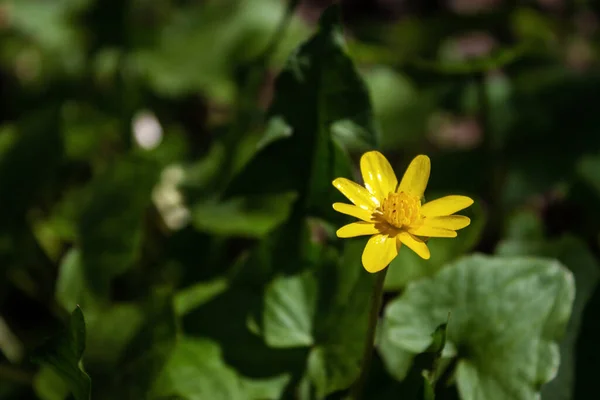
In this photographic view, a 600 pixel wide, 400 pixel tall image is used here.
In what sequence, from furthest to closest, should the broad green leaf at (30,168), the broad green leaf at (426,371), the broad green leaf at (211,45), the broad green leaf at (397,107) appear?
the broad green leaf at (211,45), the broad green leaf at (397,107), the broad green leaf at (30,168), the broad green leaf at (426,371)

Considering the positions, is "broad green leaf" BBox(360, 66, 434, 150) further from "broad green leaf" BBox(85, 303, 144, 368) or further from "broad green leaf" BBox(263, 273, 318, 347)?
"broad green leaf" BBox(85, 303, 144, 368)

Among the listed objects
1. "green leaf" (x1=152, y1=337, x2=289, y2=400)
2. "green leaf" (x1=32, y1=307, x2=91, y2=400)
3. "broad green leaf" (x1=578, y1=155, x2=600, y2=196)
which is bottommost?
"green leaf" (x1=152, y1=337, x2=289, y2=400)

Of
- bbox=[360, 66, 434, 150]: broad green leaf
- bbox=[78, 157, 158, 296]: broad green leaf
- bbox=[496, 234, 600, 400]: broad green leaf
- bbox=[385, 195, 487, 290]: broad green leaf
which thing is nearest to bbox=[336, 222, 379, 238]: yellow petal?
bbox=[385, 195, 487, 290]: broad green leaf

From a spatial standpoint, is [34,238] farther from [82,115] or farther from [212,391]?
[212,391]

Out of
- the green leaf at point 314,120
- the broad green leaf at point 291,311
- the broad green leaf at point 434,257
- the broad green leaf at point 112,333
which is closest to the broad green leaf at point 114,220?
the broad green leaf at point 112,333

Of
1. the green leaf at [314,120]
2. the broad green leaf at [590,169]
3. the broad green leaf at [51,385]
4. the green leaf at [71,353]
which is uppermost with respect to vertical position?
the green leaf at [314,120]

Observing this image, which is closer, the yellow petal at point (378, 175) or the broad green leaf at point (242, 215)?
the yellow petal at point (378, 175)

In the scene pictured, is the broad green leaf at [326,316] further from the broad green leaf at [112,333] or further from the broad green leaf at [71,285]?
the broad green leaf at [71,285]
